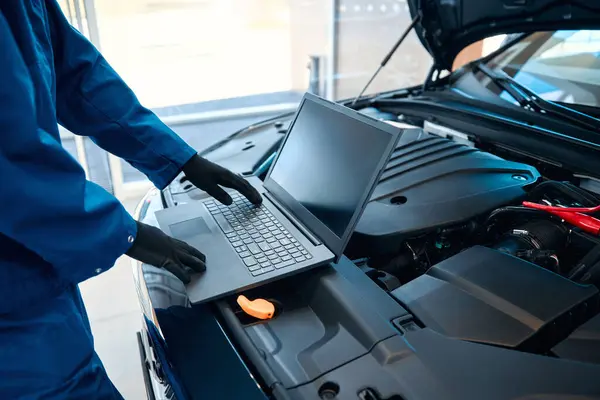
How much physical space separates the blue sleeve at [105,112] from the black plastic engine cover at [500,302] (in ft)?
1.88

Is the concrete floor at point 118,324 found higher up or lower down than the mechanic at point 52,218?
lower down

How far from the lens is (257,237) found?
3.06 ft

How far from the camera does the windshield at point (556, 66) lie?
53.6 inches

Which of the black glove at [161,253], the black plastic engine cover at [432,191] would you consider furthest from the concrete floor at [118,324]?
the black plastic engine cover at [432,191]

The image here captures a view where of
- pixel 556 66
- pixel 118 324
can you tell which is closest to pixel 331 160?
pixel 556 66

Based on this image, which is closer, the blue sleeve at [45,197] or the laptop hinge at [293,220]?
the blue sleeve at [45,197]

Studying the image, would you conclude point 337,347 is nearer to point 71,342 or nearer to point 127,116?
point 71,342

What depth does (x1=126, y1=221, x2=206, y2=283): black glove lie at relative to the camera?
799 millimetres

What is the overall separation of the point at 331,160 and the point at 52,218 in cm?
51

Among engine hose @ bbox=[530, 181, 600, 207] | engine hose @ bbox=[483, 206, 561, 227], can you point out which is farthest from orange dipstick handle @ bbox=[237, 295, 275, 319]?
engine hose @ bbox=[530, 181, 600, 207]

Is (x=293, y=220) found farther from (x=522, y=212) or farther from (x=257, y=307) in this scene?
(x=522, y=212)

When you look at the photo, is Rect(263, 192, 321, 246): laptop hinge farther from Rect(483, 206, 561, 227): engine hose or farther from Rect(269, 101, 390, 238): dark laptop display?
Rect(483, 206, 561, 227): engine hose

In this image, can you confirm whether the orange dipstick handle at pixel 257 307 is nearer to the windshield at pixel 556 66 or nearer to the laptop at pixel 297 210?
the laptop at pixel 297 210

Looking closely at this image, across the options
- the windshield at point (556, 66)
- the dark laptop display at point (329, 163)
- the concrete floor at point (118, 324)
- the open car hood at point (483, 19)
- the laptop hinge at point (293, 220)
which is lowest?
the concrete floor at point (118, 324)
